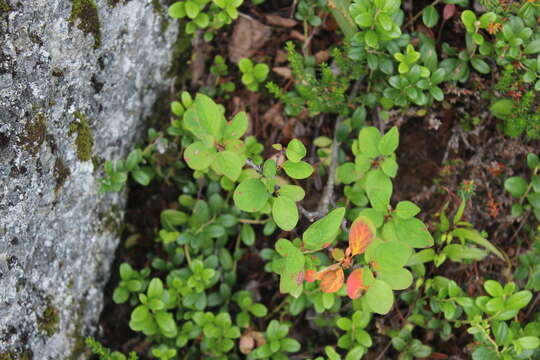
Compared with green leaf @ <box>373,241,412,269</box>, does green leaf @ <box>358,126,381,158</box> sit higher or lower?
higher

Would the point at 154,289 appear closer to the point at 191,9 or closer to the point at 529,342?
the point at 191,9

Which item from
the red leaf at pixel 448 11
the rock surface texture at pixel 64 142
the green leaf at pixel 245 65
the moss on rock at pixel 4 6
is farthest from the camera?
the green leaf at pixel 245 65

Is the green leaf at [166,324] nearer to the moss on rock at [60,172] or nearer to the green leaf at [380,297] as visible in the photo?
the moss on rock at [60,172]

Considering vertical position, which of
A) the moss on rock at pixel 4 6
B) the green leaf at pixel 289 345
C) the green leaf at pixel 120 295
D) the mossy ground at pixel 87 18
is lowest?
the green leaf at pixel 289 345

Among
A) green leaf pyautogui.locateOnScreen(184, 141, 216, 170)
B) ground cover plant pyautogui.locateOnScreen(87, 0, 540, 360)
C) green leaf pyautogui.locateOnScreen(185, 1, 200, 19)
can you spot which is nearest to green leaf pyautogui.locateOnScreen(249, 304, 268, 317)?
ground cover plant pyautogui.locateOnScreen(87, 0, 540, 360)

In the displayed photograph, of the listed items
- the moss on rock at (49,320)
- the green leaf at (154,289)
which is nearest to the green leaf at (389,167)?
the green leaf at (154,289)

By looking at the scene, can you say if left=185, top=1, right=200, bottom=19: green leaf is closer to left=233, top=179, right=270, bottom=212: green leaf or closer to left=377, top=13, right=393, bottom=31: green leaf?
left=377, top=13, right=393, bottom=31: green leaf
